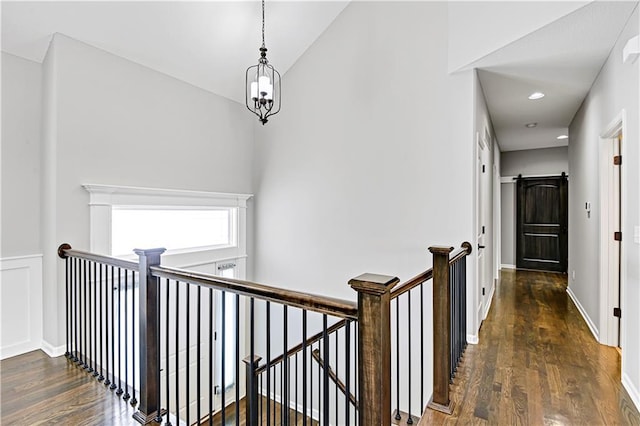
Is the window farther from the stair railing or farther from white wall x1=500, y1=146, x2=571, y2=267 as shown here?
white wall x1=500, y1=146, x2=571, y2=267

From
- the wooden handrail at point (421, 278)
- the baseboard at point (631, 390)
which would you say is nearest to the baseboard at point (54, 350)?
the wooden handrail at point (421, 278)

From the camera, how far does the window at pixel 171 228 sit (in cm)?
360

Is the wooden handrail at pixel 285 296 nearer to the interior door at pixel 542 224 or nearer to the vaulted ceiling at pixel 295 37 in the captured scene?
the vaulted ceiling at pixel 295 37

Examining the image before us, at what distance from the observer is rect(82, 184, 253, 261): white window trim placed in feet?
10.6

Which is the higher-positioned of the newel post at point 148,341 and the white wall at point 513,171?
the white wall at point 513,171

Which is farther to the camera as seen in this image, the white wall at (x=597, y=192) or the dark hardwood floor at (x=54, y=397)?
the white wall at (x=597, y=192)

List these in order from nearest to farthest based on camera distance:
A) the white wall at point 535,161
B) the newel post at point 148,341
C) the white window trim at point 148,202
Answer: the newel post at point 148,341 < the white window trim at point 148,202 < the white wall at point 535,161

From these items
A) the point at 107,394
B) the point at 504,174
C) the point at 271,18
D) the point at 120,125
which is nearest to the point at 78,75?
the point at 120,125

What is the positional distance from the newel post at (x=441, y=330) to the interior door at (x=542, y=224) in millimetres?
6080

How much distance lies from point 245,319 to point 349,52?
380 cm

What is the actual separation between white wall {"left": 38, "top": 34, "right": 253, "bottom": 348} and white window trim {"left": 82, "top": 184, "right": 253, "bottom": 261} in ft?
0.25

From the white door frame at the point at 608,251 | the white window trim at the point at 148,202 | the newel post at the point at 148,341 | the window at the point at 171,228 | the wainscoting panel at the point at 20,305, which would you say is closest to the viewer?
the newel post at the point at 148,341

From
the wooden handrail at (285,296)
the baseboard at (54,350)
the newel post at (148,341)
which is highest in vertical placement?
the wooden handrail at (285,296)

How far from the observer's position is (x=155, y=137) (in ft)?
12.4
